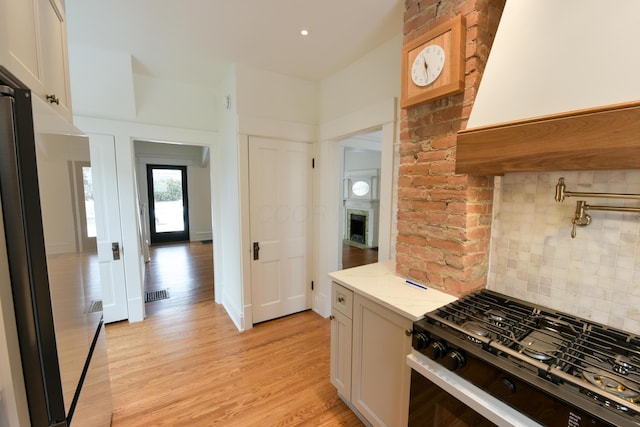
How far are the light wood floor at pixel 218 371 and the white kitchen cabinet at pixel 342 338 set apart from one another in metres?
0.23

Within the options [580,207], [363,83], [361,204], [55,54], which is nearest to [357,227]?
[361,204]

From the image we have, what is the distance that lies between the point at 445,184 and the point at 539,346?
0.86 meters

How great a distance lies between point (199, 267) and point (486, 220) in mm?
4979

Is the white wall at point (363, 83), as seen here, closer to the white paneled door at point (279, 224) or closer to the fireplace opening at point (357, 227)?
the white paneled door at point (279, 224)

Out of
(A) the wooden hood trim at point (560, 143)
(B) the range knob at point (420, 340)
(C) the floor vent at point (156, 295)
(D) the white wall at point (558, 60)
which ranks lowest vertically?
(C) the floor vent at point (156, 295)

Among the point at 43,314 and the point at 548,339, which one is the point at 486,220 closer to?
the point at 548,339

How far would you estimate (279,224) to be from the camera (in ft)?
9.89

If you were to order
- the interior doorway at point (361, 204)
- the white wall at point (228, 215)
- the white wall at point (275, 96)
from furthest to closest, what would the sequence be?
the interior doorway at point (361, 204) < the white wall at point (228, 215) < the white wall at point (275, 96)

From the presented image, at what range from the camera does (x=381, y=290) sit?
5.26ft

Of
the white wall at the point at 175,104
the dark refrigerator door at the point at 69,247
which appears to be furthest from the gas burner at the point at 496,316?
the white wall at the point at 175,104

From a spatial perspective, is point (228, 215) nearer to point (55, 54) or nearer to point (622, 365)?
point (55, 54)

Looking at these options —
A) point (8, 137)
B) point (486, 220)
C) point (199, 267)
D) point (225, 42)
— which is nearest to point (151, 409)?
point (8, 137)

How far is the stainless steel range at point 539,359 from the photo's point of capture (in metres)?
0.81

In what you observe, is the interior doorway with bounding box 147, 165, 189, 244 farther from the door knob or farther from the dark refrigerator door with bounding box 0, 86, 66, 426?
the dark refrigerator door with bounding box 0, 86, 66, 426
